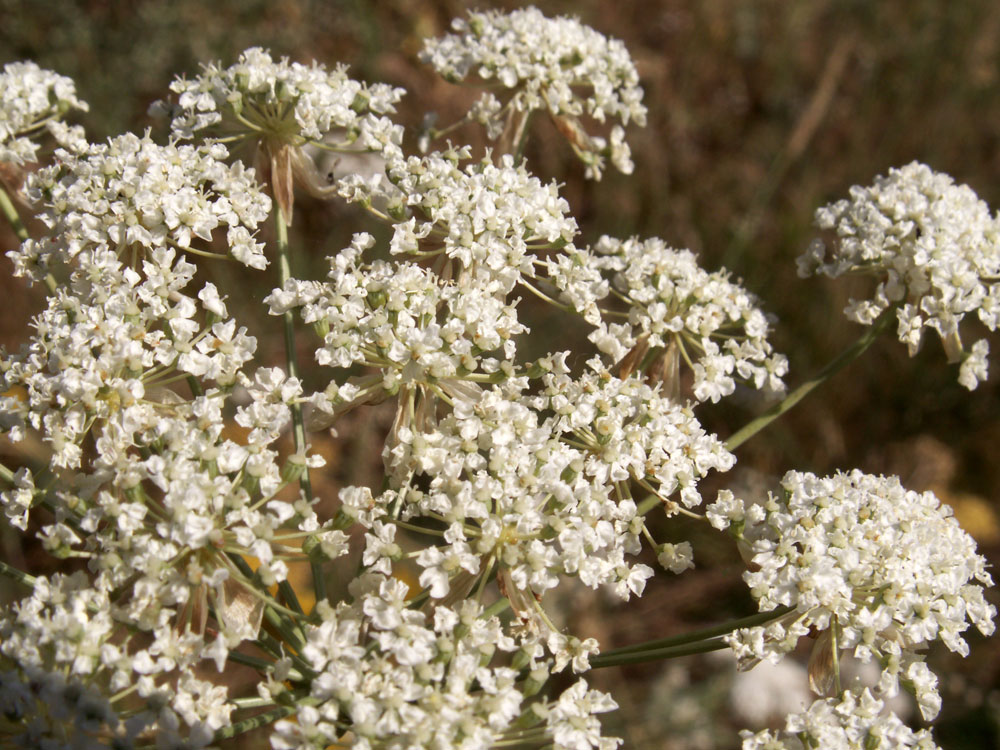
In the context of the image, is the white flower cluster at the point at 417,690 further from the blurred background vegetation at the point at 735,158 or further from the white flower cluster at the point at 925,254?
the blurred background vegetation at the point at 735,158

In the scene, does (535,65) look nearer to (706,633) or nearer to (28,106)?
(28,106)

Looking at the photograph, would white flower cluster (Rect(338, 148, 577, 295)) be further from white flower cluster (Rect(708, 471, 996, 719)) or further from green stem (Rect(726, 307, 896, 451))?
white flower cluster (Rect(708, 471, 996, 719))

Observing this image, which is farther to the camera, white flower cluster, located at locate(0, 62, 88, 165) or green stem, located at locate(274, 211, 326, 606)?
white flower cluster, located at locate(0, 62, 88, 165)

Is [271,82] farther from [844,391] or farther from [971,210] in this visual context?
[844,391]

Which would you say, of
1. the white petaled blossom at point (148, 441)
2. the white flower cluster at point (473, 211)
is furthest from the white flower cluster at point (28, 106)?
the white flower cluster at point (473, 211)

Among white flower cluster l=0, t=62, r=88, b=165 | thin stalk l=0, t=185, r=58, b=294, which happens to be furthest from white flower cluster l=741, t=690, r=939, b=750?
white flower cluster l=0, t=62, r=88, b=165

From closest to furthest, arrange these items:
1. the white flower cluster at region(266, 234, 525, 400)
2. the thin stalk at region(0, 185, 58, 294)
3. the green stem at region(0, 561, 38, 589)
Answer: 1. the green stem at region(0, 561, 38, 589)
2. the white flower cluster at region(266, 234, 525, 400)
3. the thin stalk at region(0, 185, 58, 294)

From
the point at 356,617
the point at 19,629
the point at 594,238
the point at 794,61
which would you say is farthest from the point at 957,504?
the point at 19,629
